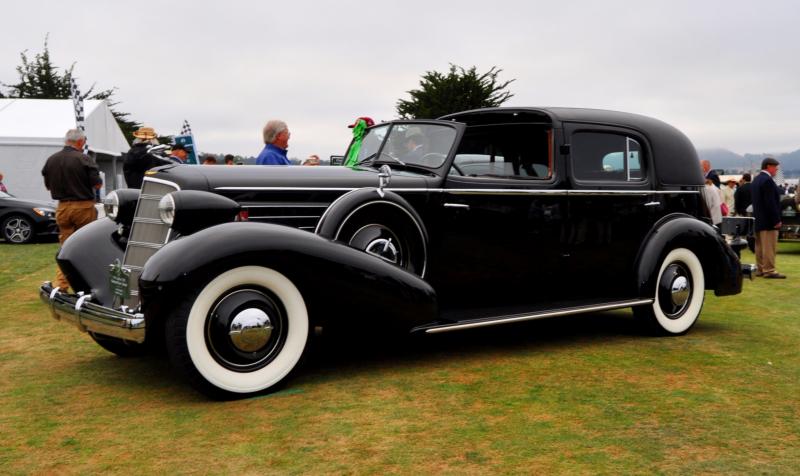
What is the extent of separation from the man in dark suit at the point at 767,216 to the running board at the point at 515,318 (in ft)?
19.1

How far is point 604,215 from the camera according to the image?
5969mm

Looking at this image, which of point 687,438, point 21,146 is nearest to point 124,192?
point 687,438

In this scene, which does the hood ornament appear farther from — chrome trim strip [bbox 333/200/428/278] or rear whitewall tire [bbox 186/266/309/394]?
rear whitewall tire [bbox 186/266/309/394]

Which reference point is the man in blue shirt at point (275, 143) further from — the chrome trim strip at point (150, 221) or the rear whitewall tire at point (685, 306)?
the rear whitewall tire at point (685, 306)

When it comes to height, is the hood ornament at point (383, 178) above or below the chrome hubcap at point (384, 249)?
above

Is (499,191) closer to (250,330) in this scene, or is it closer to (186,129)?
(250,330)

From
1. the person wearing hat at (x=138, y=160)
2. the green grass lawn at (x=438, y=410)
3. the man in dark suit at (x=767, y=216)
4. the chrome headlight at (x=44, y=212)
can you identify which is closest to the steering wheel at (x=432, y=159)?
the green grass lawn at (x=438, y=410)

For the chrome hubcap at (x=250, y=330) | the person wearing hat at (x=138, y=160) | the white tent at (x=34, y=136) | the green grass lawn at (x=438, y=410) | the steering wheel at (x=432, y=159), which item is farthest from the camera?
the white tent at (x=34, y=136)

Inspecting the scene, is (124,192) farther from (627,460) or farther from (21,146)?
(21,146)

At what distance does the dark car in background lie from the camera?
1606cm

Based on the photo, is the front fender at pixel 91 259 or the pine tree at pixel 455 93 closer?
the front fender at pixel 91 259

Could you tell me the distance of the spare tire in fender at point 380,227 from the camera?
15.6 ft

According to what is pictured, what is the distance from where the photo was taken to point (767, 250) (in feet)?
35.5

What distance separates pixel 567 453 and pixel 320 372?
1.97 m
